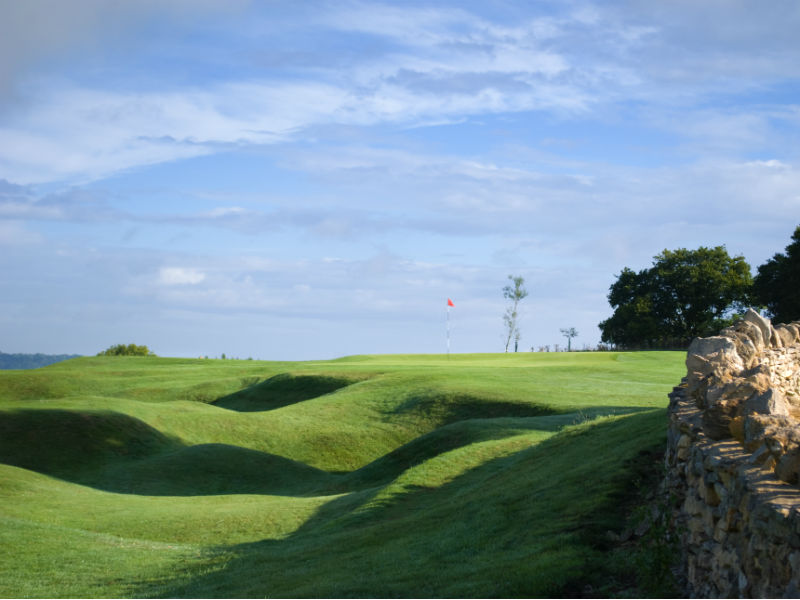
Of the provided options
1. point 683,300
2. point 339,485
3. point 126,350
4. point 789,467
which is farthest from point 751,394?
point 126,350

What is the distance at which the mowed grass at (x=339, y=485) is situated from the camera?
11586 millimetres

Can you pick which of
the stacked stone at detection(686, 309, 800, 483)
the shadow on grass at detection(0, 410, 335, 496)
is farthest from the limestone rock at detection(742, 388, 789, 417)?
the shadow on grass at detection(0, 410, 335, 496)

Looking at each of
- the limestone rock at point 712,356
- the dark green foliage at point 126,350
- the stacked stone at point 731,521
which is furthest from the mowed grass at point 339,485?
the dark green foliage at point 126,350

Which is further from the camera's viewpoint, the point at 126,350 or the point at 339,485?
the point at 126,350

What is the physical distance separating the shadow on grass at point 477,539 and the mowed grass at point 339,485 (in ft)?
0.17

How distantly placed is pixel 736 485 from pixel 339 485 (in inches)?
806

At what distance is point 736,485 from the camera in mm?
6461

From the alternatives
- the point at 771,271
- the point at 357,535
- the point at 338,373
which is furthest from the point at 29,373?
the point at 771,271

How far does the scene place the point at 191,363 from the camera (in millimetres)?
71000

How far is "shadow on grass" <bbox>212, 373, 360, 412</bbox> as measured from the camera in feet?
145

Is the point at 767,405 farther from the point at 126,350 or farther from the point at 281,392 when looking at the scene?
the point at 126,350

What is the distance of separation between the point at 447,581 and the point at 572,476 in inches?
157

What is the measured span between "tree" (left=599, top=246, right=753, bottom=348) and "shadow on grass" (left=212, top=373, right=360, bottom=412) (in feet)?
120

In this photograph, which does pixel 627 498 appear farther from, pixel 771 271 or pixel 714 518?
pixel 771 271
